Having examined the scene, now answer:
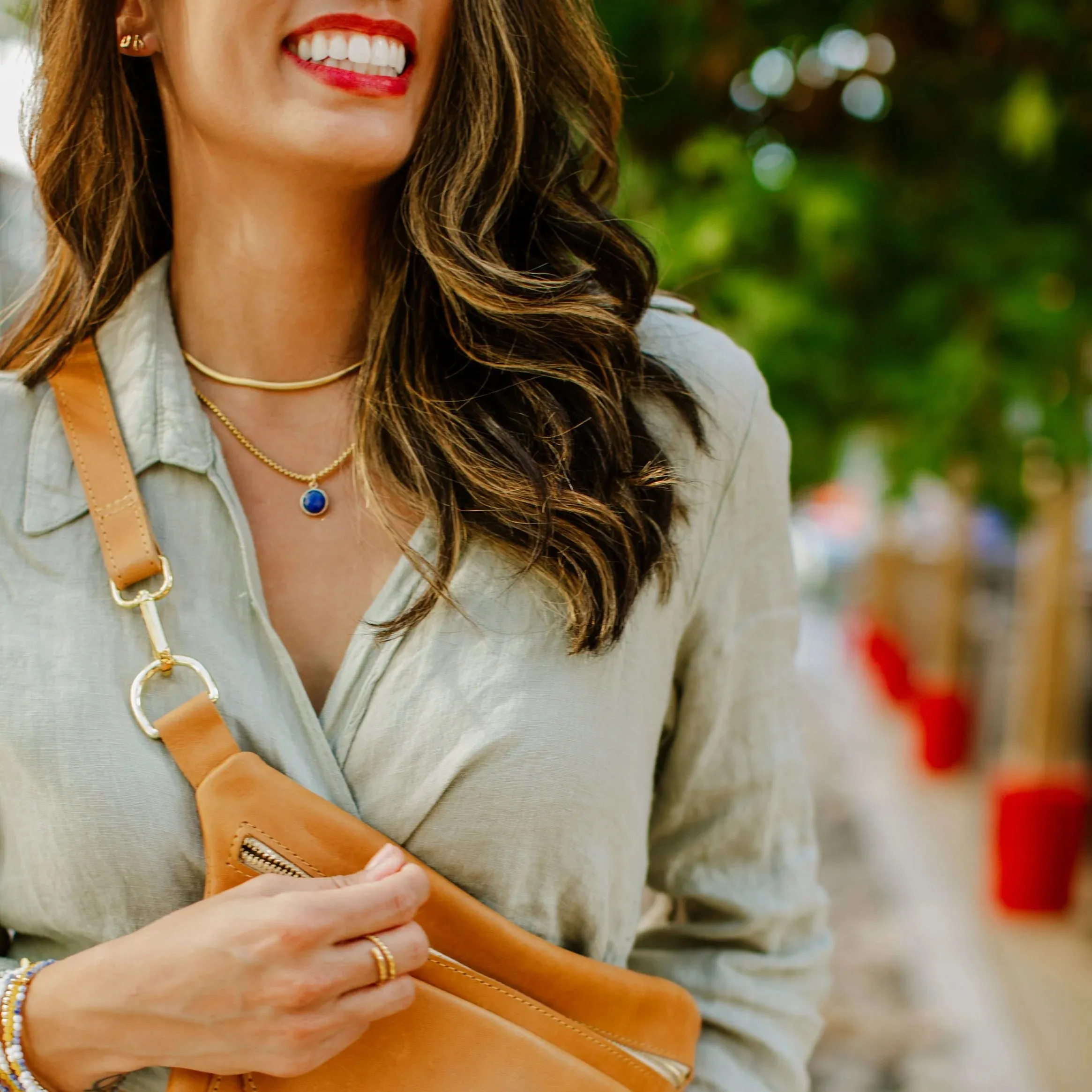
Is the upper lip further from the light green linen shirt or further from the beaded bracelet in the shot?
the beaded bracelet

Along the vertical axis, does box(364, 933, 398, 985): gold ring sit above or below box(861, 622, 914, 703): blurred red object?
above

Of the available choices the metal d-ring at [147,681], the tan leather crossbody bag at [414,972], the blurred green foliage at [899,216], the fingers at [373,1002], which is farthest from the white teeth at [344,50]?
the blurred green foliage at [899,216]

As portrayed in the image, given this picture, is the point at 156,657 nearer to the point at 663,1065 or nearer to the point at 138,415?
the point at 138,415

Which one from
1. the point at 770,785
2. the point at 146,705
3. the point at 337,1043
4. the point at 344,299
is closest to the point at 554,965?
the point at 337,1043

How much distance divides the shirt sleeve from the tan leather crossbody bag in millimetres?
193

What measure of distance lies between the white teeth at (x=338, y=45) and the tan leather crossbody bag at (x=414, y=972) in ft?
1.48

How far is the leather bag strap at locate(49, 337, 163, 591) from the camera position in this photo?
47.0 inches

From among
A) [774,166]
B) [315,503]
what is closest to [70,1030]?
[315,503]

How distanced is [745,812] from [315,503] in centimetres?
57

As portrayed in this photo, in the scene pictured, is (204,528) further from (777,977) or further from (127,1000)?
(777,977)

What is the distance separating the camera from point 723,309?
3201 millimetres

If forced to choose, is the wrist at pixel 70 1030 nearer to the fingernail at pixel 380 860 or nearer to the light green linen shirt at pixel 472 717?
the light green linen shirt at pixel 472 717

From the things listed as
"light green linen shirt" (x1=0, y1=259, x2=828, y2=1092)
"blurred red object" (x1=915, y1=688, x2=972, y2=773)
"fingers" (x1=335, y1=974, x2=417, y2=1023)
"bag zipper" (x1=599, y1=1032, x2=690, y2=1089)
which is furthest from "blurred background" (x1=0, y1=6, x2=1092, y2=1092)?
"blurred red object" (x1=915, y1=688, x2=972, y2=773)

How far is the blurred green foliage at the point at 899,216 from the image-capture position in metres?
3.08
